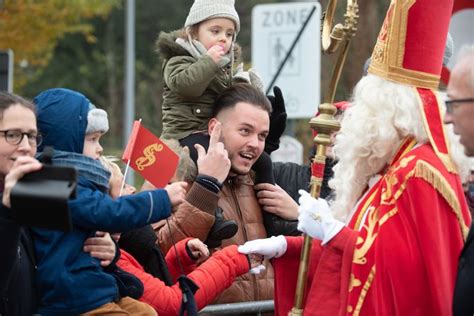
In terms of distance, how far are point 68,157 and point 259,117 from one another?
1.40 meters

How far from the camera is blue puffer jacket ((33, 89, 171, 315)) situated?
4.66 metres

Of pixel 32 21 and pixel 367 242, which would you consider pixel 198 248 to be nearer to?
pixel 367 242

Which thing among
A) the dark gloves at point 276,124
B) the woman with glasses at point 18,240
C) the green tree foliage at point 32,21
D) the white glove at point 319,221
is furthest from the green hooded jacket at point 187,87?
the green tree foliage at point 32,21

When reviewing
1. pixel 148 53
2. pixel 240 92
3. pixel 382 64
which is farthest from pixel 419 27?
pixel 148 53

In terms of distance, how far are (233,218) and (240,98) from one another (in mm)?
584

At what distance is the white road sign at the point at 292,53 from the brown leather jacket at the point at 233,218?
170 inches

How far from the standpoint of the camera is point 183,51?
6.26 m

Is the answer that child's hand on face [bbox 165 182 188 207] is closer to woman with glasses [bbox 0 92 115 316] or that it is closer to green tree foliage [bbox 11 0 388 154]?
woman with glasses [bbox 0 92 115 316]

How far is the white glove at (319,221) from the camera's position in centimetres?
507

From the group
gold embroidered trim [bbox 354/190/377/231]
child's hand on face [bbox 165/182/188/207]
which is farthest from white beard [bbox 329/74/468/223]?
child's hand on face [bbox 165/182/188/207]

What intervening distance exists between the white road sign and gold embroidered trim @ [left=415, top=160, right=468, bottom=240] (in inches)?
210

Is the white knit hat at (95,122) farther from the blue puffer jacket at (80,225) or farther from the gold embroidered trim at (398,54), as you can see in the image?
the gold embroidered trim at (398,54)

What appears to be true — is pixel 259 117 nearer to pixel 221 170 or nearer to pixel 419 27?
pixel 221 170

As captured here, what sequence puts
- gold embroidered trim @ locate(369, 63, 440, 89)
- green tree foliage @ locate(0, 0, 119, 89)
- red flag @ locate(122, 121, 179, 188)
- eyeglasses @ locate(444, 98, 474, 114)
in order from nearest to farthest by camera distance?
eyeglasses @ locate(444, 98, 474, 114), gold embroidered trim @ locate(369, 63, 440, 89), red flag @ locate(122, 121, 179, 188), green tree foliage @ locate(0, 0, 119, 89)
